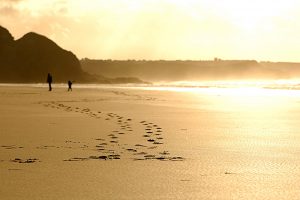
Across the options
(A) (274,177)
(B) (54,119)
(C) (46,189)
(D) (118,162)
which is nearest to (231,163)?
(A) (274,177)

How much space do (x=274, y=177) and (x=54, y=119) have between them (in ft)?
32.6

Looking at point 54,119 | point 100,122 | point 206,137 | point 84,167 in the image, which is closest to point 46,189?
point 84,167

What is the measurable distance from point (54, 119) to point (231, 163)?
29.0 feet

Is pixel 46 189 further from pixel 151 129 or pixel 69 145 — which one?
pixel 151 129

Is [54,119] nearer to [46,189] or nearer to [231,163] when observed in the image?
[231,163]

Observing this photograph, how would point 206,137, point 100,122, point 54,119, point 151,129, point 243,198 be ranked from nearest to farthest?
point 243,198
point 206,137
point 151,129
point 100,122
point 54,119

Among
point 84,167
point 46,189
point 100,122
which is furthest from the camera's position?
point 100,122

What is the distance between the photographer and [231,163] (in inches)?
307

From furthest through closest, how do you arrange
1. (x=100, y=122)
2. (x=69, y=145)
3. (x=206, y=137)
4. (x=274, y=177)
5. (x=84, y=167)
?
(x=100, y=122), (x=206, y=137), (x=69, y=145), (x=84, y=167), (x=274, y=177)

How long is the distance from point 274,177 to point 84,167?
2.52m

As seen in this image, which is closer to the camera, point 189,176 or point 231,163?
point 189,176

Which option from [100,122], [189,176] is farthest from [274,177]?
[100,122]

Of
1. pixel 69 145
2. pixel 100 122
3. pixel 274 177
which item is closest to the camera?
pixel 274 177

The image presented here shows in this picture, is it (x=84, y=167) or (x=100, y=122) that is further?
(x=100, y=122)
